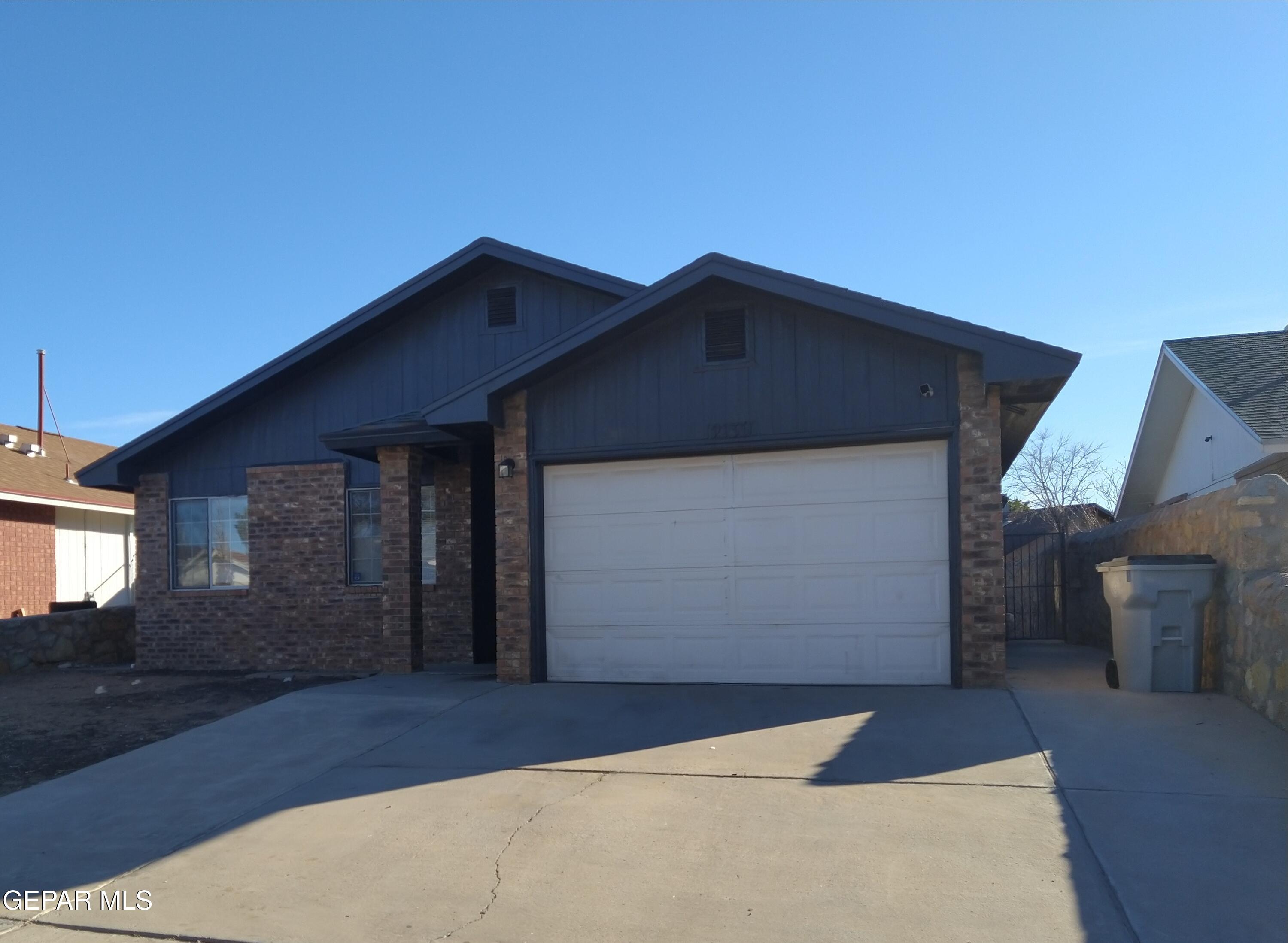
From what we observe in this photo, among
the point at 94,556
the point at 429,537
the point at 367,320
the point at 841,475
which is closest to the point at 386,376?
the point at 367,320

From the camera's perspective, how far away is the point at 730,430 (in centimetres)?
1005

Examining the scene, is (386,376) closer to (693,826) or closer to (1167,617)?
(693,826)

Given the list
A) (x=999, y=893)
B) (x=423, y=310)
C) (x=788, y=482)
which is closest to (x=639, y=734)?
(x=788, y=482)

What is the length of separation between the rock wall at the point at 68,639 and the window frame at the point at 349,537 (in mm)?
5141

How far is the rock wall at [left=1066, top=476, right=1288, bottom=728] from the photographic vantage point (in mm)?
7121

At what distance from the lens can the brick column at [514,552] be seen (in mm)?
10586

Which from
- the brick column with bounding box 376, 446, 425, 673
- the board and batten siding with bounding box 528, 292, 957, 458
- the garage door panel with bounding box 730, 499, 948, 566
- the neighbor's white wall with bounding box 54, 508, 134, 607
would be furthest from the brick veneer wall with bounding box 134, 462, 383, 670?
the neighbor's white wall with bounding box 54, 508, 134, 607

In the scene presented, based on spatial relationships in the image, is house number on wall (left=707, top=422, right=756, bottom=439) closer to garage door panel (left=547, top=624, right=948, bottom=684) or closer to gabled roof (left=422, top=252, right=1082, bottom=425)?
gabled roof (left=422, top=252, right=1082, bottom=425)

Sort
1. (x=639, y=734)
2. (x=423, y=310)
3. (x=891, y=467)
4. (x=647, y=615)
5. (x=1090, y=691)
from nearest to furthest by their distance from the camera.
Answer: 1. (x=639, y=734)
2. (x=1090, y=691)
3. (x=891, y=467)
4. (x=647, y=615)
5. (x=423, y=310)

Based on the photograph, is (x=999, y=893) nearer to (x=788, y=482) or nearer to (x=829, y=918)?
(x=829, y=918)

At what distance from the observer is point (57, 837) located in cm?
615

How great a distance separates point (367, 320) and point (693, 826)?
9.73 meters

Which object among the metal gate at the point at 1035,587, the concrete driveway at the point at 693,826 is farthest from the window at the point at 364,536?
the metal gate at the point at 1035,587

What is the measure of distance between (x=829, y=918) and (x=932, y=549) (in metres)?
5.50
